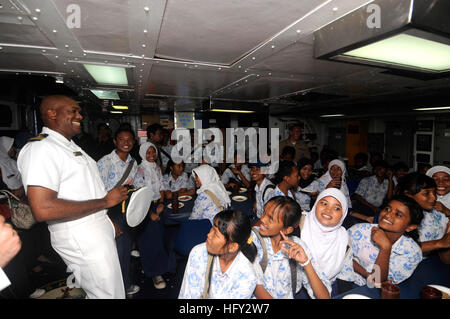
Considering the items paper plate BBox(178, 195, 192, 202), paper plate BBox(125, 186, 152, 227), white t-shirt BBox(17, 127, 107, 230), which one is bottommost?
paper plate BBox(178, 195, 192, 202)

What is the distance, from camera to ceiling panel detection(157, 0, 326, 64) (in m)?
1.20

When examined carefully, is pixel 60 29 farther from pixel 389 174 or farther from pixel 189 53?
pixel 389 174

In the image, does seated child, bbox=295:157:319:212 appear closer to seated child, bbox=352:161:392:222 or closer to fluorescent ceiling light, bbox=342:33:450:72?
seated child, bbox=352:161:392:222

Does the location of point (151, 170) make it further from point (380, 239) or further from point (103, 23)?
point (380, 239)

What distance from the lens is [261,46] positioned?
1.80m

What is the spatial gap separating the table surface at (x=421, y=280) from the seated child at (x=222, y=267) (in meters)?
0.67

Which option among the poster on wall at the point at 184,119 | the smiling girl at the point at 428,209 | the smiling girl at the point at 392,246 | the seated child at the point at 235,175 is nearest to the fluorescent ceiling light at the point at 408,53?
the smiling girl at the point at 392,246

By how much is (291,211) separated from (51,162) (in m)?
1.96

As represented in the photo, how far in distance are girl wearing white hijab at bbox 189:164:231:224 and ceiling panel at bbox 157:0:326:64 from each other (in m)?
1.76

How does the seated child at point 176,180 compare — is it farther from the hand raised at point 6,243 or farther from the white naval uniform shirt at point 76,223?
the hand raised at point 6,243

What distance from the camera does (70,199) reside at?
1657mm

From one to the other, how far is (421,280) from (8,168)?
605 cm

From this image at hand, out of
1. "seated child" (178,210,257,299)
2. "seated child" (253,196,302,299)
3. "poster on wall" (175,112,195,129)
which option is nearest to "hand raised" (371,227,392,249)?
"seated child" (253,196,302,299)

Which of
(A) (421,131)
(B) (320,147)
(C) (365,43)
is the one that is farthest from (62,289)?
(B) (320,147)
